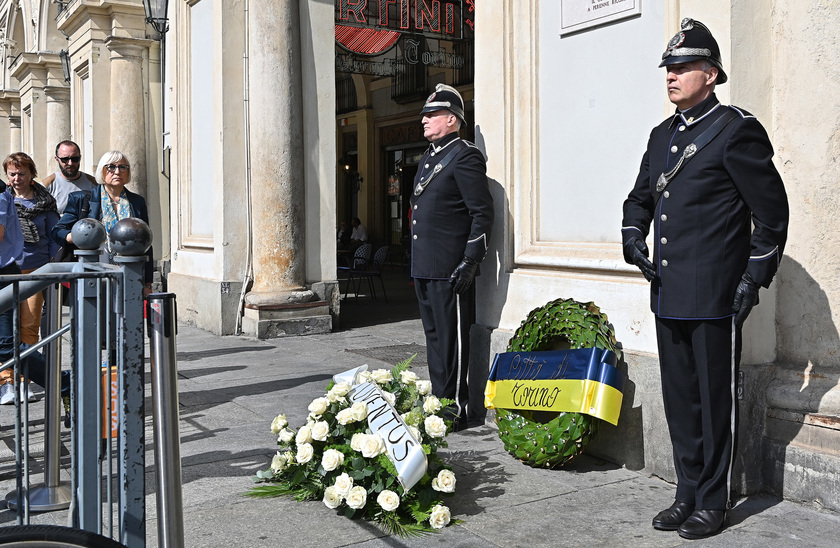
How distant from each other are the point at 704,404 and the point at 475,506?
1107 mm

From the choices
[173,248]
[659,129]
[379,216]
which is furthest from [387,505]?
[379,216]

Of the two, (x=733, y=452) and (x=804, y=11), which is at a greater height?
(x=804, y=11)

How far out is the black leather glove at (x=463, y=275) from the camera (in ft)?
17.1

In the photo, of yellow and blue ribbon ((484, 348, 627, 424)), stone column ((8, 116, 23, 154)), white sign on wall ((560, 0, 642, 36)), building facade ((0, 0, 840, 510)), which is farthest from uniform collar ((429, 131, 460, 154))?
stone column ((8, 116, 23, 154))

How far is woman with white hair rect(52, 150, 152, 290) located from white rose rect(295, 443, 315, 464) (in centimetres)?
262

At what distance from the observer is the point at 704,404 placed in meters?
3.76

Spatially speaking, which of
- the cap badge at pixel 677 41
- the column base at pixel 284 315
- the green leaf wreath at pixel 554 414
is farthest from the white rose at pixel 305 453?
the column base at pixel 284 315

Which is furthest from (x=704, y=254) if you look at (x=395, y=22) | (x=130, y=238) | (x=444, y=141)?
(x=395, y=22)

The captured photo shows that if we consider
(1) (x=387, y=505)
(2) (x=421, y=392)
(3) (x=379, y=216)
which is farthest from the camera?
(3) (x=379, y=216)

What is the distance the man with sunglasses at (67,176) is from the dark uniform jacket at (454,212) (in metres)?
3.14

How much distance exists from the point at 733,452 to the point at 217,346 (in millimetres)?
6306

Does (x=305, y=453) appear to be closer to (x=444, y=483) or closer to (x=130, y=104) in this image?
(x=444, y=483)

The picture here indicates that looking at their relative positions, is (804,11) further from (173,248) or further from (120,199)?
(173,248)

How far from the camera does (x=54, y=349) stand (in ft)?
12.9
